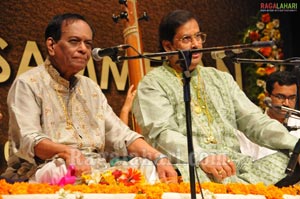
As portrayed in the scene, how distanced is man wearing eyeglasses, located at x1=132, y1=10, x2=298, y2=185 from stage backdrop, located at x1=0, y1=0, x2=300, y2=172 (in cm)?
127

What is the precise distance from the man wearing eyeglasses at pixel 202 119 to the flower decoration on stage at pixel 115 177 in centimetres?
48

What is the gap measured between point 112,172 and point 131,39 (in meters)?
2.24

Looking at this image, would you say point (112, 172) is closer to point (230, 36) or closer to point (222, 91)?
point (222, 91)

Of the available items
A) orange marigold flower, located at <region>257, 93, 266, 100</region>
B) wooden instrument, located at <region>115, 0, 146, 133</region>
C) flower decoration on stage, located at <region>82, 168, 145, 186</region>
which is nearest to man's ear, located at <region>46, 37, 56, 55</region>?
flower decoration on stage, located at <region>82, 168, 145, 186</region>

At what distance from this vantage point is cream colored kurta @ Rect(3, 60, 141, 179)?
3.77 metres

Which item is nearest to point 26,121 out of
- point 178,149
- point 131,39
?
point 178,149

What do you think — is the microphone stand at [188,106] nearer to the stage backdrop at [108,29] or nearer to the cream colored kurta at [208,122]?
the cream colored kurta at [208,122]

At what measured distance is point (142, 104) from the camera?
4.14 metres

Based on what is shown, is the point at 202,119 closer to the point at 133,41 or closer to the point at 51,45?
the point at 51,45

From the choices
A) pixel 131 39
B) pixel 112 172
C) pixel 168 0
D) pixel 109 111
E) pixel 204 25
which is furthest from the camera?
pixel 204 25

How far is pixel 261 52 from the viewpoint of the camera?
24.0 feet

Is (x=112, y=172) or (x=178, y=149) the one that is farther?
(x=178, y=149)

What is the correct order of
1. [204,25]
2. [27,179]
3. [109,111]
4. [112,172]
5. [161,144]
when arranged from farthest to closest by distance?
[204,25] < [109,111] < [161,144] < [27,179] < [112,172]

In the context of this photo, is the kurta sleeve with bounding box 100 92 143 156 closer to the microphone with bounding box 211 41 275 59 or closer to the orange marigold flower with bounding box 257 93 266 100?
the microphone with bounding box 211 41 275 59
